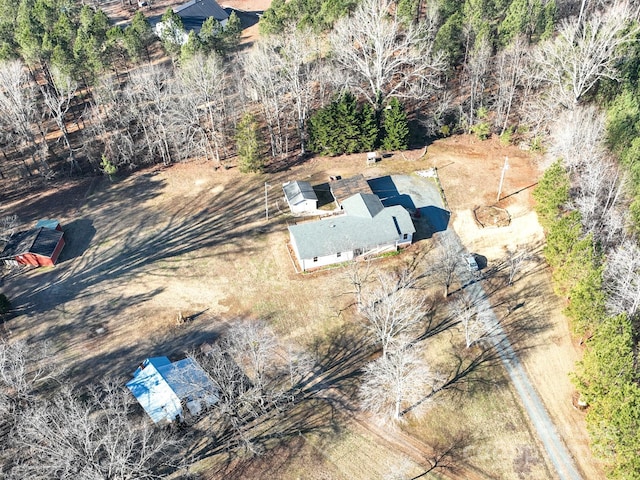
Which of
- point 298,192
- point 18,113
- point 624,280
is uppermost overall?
point 18,113

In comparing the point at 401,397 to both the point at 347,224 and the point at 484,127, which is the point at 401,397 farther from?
the point at 484,127

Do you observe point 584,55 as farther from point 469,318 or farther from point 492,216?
point 469,318

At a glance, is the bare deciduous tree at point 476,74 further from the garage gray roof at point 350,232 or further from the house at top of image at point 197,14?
the house at top of image at point 197,14

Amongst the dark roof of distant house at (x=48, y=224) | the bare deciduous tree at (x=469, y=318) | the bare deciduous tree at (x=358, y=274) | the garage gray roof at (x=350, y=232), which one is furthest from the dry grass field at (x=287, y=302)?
the garage gray roof at (x=350, y=232)

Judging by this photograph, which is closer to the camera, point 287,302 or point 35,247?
point 287,302

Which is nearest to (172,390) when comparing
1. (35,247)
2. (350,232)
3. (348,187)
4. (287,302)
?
(287,302)

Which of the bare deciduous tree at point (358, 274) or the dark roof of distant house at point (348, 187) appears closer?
A: the bare deciduous tree at point (358, 274)

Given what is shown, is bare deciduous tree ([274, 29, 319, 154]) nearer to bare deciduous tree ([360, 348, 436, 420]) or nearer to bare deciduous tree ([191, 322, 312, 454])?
bare deciduous tree ([191, 322, 312, 454])
